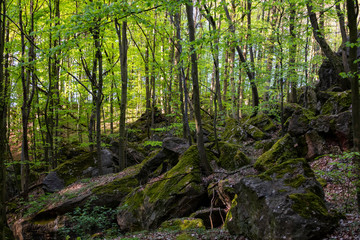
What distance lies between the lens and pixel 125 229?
26.9ft

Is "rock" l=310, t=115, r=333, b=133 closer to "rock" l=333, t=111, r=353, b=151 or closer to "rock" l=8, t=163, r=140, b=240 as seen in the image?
"rock" l=333, t=111, r=353, b=151

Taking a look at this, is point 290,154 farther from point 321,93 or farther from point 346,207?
point 321,93

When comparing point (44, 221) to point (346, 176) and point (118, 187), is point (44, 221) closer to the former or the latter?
point (118, 187)

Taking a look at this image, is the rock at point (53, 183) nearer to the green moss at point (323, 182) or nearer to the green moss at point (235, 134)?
the green moss at point (235, 134)

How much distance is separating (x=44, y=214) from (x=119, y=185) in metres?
3.18

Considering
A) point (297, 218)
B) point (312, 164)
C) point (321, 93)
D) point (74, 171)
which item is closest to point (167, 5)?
point (297, 218)

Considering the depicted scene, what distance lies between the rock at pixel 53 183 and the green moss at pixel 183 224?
7.67 meters

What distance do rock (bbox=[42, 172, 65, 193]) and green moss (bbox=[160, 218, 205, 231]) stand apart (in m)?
7.67

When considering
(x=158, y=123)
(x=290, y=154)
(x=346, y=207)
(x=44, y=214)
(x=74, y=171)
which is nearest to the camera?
(x=346, y=207)

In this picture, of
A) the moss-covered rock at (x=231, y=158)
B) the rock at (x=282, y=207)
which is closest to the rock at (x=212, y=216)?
the rock at (x=282, y=207)

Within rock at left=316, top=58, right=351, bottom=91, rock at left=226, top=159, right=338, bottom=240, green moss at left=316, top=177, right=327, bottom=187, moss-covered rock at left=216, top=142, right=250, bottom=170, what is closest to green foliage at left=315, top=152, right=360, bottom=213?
rock at left=226, top=159, right=338, bottom=240

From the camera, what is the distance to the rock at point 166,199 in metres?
7.61

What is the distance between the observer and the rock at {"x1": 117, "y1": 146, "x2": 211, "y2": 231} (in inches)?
300

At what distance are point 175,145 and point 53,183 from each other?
21.9ft
